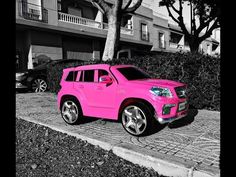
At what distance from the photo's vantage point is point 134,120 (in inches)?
178

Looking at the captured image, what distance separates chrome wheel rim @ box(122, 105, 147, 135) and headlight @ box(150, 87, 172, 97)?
1.53ft

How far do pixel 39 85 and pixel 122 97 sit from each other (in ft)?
27.0

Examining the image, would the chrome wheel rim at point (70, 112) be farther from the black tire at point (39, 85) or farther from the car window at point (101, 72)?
the black tire at point (39, 85)

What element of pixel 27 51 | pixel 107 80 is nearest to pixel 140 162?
pixel 107 80

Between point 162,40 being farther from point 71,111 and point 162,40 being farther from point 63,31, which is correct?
point 71,111

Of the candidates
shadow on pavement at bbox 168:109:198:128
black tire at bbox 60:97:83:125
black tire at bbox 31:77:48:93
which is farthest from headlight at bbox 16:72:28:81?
shadow on pavement at bbox 168:109:198:128

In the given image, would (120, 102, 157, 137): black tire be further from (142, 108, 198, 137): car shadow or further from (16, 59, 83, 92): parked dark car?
(16, 59, 83, 92): parked dark car

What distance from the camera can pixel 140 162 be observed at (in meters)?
3.46

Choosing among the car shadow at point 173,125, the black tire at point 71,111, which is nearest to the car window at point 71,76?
the black tire at point 71,111

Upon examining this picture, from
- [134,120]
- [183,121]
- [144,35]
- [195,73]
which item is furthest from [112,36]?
[144,35]

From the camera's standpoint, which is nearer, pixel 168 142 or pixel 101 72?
pixel 168 142

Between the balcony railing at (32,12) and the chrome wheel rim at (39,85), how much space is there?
6891 mm

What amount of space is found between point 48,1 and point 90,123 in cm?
1548
